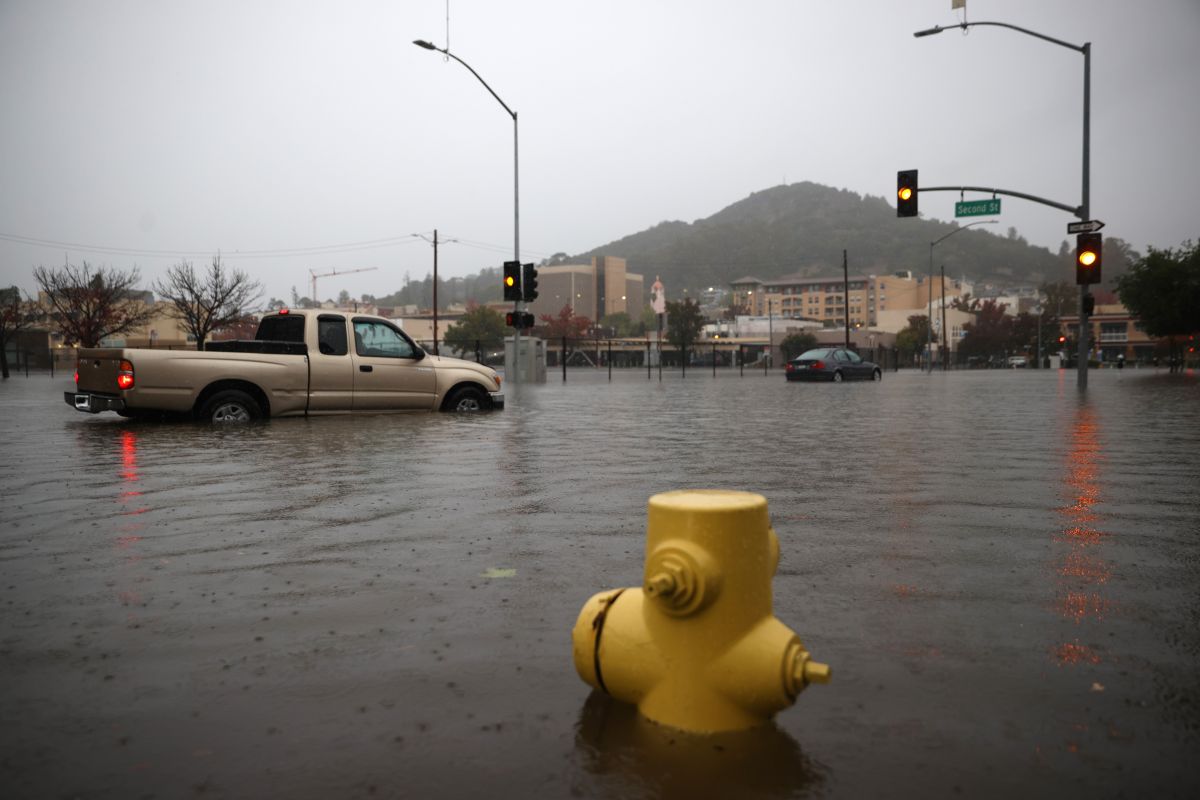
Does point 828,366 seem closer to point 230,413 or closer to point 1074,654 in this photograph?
point 230,413

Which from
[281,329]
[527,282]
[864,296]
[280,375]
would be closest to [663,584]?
[280,375]

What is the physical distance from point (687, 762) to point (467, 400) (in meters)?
13.5

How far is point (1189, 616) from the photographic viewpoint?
377 centimetres

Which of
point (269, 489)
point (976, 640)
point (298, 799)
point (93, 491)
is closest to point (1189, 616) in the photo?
point (976, 640)

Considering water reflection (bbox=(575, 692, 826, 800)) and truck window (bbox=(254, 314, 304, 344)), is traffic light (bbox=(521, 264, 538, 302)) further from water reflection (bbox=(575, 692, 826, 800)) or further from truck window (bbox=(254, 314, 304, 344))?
water reflection (bbox=(575, 692, 826, 800))

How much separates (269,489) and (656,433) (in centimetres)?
652

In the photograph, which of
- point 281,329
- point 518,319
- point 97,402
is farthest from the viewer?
point 518,319

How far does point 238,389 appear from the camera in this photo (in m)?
13.1

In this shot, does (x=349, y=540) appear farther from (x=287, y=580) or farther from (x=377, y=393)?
(x=377, y=393)

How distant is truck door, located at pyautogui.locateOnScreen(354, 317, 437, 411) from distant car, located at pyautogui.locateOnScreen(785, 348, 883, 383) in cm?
2603

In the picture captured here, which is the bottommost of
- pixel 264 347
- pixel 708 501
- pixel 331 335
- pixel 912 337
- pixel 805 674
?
pixel 805 674

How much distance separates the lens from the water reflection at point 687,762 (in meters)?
2.27

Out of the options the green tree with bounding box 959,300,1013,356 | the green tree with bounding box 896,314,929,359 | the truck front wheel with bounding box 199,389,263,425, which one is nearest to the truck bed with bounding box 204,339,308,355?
the truck front wheel with bounding box 199,389,263,425

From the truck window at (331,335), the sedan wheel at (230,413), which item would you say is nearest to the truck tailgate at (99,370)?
the sedan wheel at (230,413)
